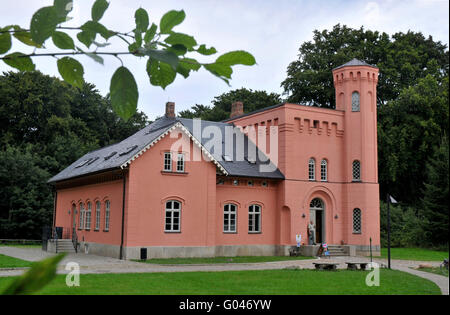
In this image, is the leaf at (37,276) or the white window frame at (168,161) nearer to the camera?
the leaf at (37,276)

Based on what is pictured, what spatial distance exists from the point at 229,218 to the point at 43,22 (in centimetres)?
2697

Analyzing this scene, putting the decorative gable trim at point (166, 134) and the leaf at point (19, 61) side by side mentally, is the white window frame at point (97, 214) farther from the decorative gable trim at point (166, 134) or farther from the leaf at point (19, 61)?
the leaf at point (19, 61)

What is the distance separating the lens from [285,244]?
28859 mm

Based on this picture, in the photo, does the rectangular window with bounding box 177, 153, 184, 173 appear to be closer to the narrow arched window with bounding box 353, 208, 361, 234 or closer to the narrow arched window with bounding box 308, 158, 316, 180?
the narrow arched window with bounding box 308, 158, 316, 180

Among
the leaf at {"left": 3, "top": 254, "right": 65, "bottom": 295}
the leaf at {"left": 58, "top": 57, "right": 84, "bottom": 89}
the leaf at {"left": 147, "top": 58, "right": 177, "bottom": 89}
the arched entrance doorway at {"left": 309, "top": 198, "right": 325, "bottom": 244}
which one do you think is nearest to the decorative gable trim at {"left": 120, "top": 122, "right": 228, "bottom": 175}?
the arched entrance doorway at {"left": 309, "top": 198, "right": 325, "bottom": 244}

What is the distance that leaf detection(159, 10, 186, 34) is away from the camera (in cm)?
135

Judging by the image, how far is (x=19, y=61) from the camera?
5.52 feet

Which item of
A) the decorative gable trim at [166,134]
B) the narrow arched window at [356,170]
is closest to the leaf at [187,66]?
the decorative gable trim at [166,134]

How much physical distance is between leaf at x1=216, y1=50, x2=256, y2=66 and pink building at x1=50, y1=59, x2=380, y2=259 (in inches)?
904

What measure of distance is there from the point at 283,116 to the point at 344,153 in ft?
17.1

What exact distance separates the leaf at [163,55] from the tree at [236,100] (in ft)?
160

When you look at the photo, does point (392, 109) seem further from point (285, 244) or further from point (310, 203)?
point (285, 244)

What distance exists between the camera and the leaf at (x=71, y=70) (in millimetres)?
1575

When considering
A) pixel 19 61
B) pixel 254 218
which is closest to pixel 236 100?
pixel 254 218
